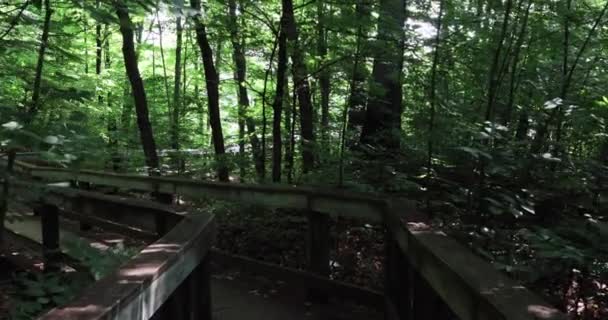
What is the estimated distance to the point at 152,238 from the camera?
166 inches

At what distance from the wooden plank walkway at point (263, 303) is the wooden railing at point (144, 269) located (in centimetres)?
28

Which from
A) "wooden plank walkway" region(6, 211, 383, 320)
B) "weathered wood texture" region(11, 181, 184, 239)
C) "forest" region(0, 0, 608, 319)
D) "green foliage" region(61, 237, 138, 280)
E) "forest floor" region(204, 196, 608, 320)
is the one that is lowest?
"wooden plank walkway" region(6, 211, 383, 320)

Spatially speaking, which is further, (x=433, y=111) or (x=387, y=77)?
(x=387, y=77)

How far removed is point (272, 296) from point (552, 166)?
134 inches

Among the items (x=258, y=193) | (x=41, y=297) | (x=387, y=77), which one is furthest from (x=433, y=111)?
(x=41, y=297)

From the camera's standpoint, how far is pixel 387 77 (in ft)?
22.4

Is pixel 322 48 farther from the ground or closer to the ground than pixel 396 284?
farther from the ground

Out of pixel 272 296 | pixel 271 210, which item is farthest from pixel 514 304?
pixel 271 210

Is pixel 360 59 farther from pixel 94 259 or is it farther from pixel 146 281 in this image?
pixel 146 281

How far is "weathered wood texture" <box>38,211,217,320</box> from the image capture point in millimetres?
1613

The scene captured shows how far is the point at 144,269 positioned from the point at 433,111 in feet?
14.6

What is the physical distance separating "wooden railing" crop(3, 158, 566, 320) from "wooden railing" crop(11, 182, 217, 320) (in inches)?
45.0

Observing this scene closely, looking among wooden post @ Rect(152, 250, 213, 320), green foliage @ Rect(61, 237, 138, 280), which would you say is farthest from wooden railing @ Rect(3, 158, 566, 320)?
green foliage @ Rect(61, 237, 138, 280)

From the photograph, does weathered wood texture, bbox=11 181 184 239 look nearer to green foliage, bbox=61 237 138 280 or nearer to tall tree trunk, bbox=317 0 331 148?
green foliage, bbox=61 237 138 280
